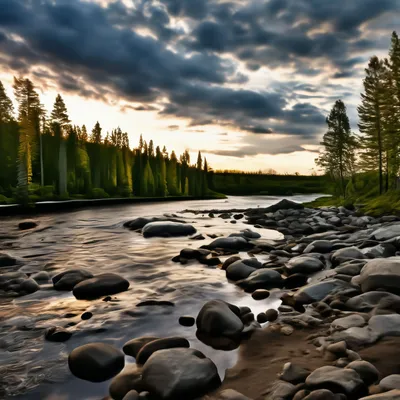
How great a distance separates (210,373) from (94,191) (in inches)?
2189

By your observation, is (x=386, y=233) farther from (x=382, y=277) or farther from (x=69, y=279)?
(x=69, y=279)

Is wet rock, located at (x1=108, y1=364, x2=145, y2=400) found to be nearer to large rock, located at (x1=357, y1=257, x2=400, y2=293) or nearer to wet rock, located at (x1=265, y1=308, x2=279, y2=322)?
wet rock, located at (x1=265, y1=308, x2=279, y2=322)

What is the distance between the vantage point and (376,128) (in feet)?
121

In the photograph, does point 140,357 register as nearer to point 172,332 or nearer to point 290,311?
point 172,332

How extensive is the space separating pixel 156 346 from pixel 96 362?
1.93 feet

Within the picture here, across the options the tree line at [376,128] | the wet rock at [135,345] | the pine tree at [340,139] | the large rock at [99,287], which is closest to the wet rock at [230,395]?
the wet rock at [135,345]

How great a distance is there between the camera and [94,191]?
183 ft

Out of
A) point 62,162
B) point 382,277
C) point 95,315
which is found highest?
point 62,162

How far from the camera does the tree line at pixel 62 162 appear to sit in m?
43.0

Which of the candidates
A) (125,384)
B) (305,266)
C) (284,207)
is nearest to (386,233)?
(305,266)

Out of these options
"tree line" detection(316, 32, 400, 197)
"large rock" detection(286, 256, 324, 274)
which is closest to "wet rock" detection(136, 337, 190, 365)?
"large rock" detection(286, 256, 324, 274)

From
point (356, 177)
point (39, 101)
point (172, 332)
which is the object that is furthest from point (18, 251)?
point (356, 177)

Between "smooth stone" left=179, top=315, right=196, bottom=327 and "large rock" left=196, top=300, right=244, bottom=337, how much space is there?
0.19 metres

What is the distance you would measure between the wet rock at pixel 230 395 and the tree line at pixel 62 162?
35432 mm
